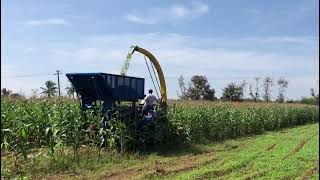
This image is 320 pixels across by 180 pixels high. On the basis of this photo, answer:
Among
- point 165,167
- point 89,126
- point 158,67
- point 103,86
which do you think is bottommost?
point 165,167

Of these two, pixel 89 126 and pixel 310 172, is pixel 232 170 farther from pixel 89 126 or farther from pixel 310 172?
pixel 89 126

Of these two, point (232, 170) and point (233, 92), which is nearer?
point (232, 170)

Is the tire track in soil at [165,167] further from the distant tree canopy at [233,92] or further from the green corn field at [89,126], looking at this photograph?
the distant tree canopy at [233,92]

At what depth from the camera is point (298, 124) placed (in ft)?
128

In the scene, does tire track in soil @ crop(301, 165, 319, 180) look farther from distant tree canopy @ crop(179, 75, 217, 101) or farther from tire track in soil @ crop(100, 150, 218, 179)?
distant tree canopy @ crop(179, 75, 217, 101)

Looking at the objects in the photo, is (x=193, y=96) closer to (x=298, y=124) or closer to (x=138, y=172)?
(x=298, y=124)

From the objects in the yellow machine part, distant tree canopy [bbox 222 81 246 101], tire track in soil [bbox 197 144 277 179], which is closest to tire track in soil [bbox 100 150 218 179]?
tire track in soil [bbox 197 144 277 179]

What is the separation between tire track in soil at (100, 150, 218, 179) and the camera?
37.9 ft

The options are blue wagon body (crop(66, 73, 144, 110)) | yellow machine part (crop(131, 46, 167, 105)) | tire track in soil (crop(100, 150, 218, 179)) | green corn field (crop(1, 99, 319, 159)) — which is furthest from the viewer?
yellow machine part (crop(131, 46, 167, 105))

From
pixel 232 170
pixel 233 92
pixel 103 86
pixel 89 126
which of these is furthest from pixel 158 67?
pixel 233 92

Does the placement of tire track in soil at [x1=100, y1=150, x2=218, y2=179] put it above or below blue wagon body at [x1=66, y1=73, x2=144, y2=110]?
below

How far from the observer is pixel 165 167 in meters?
12.7

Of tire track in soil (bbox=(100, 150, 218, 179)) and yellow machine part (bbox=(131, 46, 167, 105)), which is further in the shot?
yellow machine part (bbox=(131, 46, 167, 105))

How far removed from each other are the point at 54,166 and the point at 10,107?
16.1 feet
